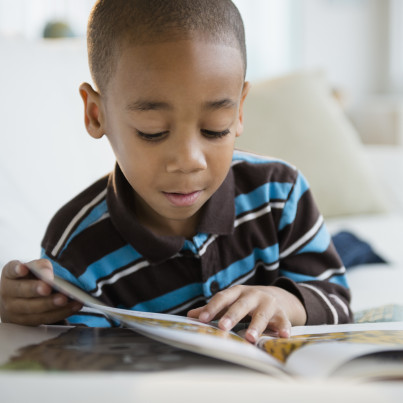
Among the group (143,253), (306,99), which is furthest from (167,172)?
(306,99)

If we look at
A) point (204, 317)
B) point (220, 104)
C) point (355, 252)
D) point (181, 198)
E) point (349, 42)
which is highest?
point (349, 42)

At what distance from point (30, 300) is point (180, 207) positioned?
193 millimetres

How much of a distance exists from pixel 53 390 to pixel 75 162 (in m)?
0.91

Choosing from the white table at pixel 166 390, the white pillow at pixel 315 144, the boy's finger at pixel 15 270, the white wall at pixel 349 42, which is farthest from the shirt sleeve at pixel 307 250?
the white wall at pixel 349 42

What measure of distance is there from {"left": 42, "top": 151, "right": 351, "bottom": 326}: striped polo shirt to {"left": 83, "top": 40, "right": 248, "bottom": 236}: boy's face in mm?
110

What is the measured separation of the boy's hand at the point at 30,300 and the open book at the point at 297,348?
0.25ft

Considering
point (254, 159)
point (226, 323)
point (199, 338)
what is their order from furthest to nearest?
point (254, 159), point (226, 323), point (199, 338)

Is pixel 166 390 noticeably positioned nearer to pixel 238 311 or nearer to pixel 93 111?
pixel 238 311

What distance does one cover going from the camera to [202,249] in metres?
0.81

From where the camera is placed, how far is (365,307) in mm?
962

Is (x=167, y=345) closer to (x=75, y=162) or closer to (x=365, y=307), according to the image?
(x=365, y=307)

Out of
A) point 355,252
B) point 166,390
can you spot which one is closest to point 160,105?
point 166,390

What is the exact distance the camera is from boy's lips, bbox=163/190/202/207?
27.6 inches

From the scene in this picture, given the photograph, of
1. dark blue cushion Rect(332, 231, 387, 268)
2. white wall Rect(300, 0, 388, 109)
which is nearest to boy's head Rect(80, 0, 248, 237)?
dark blue cushion Rect(332, 231, 387, 268)
